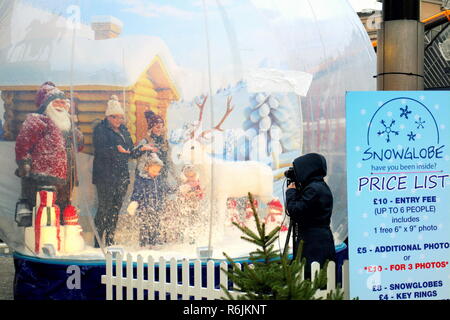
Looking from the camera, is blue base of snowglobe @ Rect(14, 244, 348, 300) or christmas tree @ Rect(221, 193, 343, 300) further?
blue base of snowglobe @ Rect(14, 244, 348, 300)

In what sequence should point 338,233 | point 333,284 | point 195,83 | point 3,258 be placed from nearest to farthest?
1. point 333,284
2. point 195,83
3. point 338,233
4. point 3,258

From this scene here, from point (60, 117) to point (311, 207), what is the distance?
7.70 feet

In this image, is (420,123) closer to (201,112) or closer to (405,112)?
(405,112)

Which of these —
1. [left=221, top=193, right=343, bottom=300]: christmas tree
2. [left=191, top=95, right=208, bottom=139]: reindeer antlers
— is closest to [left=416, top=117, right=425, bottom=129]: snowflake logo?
[left=221, top=193, right=343, bottom=300]: christmas tree

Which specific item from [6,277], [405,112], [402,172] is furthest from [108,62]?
[6,277]

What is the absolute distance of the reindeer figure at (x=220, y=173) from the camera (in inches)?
241

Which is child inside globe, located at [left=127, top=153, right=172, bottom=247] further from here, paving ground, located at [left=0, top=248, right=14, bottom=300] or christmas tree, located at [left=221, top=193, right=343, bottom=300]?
christmas tree, located at [left=221, top=193, right=343, bottom=300]

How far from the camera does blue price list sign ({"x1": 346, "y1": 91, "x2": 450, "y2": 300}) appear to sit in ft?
14.9

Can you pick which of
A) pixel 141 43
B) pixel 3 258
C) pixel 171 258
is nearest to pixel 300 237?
pixel 171 258

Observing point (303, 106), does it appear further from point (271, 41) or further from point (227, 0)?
point (227, 0)

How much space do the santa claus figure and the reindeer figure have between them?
1001 millimetres

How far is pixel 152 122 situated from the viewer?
242 inches

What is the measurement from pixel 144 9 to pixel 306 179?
2127 millimetres

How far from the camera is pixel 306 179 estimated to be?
5594 millimetres
